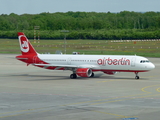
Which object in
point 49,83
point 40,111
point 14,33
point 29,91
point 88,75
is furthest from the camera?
point 14,33

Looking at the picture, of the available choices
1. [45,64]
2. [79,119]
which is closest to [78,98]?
[79,119]

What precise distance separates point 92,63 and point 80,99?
2227 cm

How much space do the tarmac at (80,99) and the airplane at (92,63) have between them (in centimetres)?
160

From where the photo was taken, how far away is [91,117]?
31703mm

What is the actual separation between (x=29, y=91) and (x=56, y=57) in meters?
18.9

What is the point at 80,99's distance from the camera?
1645 inches

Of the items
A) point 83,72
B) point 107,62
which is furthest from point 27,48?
point 107,62

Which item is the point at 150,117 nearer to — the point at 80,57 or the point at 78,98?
the point at 78,98

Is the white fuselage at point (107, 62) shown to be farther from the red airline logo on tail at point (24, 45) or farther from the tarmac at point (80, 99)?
the red airline logo on tail at point (24, 45)

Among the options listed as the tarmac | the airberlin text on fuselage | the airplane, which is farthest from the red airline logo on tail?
the airberlin text on fuselage

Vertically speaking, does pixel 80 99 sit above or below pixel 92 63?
below

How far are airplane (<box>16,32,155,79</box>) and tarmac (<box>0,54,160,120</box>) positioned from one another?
1596 mm

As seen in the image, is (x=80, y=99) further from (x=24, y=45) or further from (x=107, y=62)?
(x=24, y=45)

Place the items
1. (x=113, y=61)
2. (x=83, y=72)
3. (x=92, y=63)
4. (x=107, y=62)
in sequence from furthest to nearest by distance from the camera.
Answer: (x=92, y=63)
(x=107, y=62)
(x=113, y=61)
(x=83, y=72)
